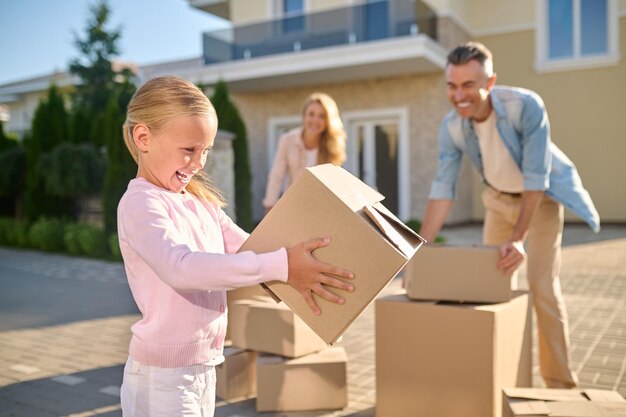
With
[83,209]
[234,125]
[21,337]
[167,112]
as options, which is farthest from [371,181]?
[167,112]

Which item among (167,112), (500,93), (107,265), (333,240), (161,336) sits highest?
(500,93)

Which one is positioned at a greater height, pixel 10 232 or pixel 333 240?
pixel 333 240

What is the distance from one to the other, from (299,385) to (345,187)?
1.68 m

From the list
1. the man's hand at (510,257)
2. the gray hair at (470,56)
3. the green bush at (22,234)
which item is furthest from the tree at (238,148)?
the man's hand at (510,257)

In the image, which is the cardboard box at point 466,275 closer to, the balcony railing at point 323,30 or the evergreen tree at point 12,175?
the balcony railing at point 323,30

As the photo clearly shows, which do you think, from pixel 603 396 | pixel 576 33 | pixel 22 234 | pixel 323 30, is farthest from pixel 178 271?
pixel 576 33

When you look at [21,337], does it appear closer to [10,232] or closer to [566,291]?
[566,291]

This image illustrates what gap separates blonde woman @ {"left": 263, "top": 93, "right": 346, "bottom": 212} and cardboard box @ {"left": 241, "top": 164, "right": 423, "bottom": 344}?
238 cm

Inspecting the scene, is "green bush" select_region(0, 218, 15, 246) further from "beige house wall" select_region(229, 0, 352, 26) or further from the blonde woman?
the blonde woman

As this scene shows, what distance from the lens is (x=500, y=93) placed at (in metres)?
2.84

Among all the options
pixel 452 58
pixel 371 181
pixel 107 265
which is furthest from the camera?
pixel 371 181

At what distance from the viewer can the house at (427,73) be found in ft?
40.8

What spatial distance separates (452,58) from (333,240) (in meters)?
1.67

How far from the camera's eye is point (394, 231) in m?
1.45
